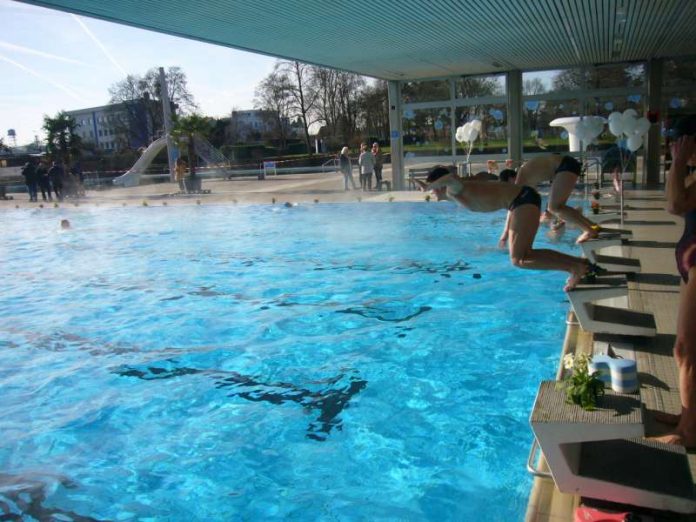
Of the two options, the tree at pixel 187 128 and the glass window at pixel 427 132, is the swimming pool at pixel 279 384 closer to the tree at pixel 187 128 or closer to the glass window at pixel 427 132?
the glass window at pixel 427 132

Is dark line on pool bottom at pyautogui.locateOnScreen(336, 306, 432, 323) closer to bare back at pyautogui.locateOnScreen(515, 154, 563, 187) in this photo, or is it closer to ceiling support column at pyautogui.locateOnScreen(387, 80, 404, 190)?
bare back at pyautogui.locateOnScreen(515, 154, 563, 187)

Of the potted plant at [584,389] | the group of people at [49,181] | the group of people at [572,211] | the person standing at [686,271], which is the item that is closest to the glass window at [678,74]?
the group of people at [572,211]

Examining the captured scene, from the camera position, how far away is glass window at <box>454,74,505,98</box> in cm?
1909

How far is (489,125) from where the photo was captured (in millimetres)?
19422

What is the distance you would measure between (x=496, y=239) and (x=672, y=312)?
21.4ft

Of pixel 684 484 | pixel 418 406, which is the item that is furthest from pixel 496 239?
pixel 684 484

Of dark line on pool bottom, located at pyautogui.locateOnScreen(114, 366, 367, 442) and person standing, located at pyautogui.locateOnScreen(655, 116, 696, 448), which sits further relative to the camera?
dark line on pool bottom, located at pyautogui.locateOnScreen(114, 366, 367, 442)

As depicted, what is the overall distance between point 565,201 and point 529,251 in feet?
7.47

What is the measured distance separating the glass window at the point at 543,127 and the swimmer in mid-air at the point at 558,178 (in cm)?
1205

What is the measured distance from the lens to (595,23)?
11.9 m

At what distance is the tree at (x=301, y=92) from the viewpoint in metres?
44.0

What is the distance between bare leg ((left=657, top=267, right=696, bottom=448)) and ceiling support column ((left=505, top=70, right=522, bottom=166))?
16579 millimetres

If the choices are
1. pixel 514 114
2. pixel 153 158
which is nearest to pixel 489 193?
pixel 514 114

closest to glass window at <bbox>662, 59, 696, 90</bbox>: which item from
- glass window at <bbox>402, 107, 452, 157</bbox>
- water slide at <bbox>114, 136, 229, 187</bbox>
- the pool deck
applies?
the pool deck
